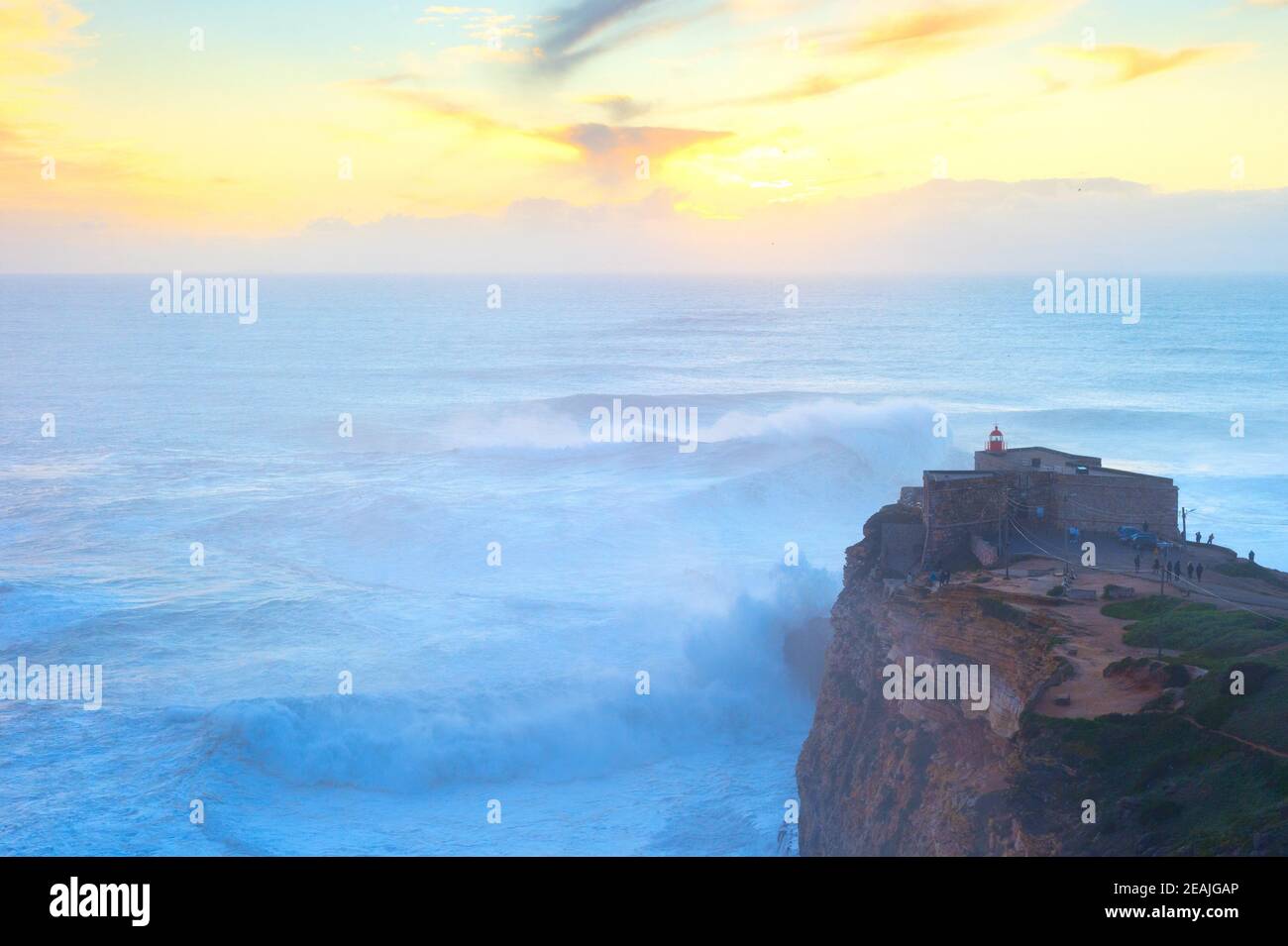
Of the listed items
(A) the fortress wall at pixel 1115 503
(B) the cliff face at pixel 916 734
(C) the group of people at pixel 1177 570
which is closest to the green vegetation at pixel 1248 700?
(B) the cliff face at pixel 916 734

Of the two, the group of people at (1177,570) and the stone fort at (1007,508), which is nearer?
the group of people at (1177,570)

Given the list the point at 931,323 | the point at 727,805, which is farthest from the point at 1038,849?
the point at 931,323

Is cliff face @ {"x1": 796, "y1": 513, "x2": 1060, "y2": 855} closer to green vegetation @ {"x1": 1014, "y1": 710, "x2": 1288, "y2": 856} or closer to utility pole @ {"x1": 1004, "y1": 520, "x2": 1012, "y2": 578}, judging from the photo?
green vegetation @ {"x1": 1014, "y1": 710, "x2": 1288, "y2": 856}

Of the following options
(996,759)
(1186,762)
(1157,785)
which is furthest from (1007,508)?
(1157,785)

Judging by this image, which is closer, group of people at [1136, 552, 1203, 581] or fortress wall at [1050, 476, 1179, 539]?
group of people at [1136, 552, 1203, 581]

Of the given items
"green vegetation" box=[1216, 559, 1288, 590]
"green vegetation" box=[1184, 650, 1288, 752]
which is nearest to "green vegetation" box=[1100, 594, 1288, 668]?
"green vegetation" box=[1184, 650, 1288, 752]

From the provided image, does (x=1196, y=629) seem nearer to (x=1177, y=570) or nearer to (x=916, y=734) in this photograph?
(x=1177, y=570)

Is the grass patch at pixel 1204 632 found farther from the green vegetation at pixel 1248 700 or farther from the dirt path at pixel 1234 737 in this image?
the dirt path at pixel 1234 737
